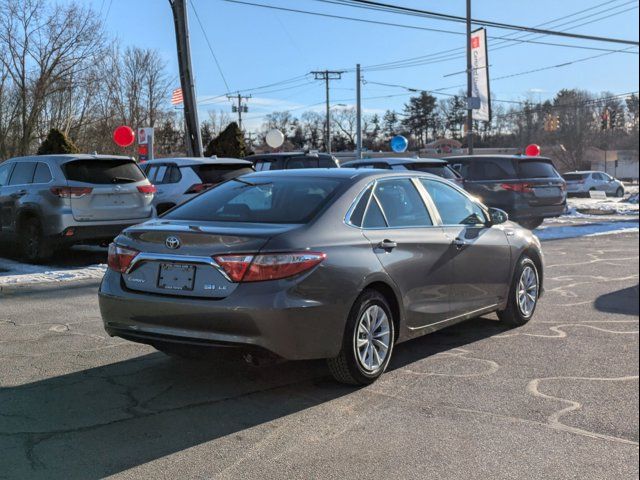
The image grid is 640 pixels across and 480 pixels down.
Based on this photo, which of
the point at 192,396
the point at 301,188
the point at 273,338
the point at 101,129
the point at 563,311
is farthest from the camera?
the point at 101,129

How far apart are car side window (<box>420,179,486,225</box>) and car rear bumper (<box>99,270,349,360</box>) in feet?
5.82

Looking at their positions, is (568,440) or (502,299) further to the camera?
(502,299)

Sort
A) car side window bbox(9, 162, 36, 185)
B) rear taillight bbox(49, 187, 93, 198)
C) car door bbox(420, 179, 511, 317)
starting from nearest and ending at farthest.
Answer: car door bbox(420, 179, 511, 317) < rear taillight bbox(49, 187, 93, 198) < car side window bbox(9, 162, 36, 185)

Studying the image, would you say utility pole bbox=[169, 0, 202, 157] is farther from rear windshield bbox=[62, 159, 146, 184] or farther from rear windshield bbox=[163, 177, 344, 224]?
rear windshield bbox=[163, 177, 344, 224]

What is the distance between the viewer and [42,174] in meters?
10.1

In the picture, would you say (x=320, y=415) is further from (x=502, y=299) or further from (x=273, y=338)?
(x=502, y=299)

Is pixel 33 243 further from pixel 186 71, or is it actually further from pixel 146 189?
pixel 186 71

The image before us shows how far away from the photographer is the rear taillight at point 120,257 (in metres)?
4.54

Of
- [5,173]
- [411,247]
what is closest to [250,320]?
[411,247]

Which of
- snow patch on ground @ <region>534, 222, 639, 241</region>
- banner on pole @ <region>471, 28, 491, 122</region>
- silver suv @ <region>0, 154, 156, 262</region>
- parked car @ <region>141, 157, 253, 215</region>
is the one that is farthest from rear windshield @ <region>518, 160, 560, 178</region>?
banner on pole @ <region>471, 28, 491, 122</region>

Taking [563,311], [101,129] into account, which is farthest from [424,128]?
[563,311]

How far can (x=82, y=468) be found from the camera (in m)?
3.28

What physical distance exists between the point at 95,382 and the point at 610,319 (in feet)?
16.4

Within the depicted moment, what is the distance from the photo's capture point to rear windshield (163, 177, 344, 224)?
15.3ft
